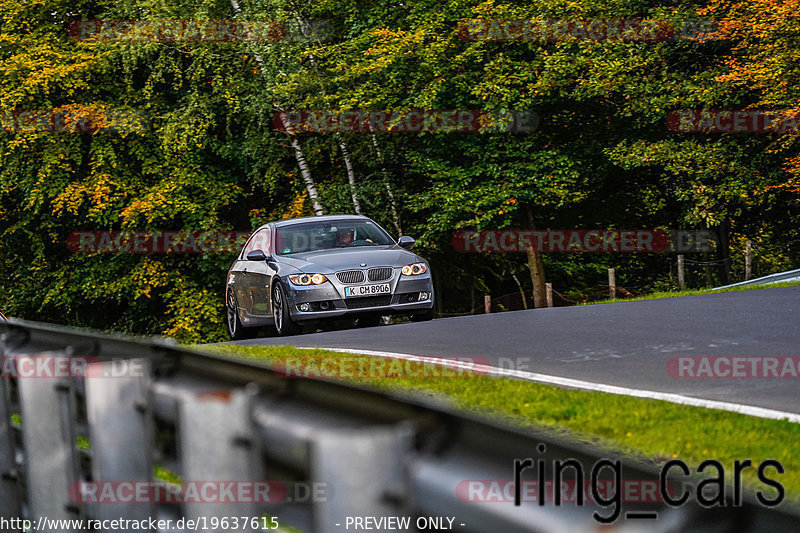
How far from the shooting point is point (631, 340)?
11.6m

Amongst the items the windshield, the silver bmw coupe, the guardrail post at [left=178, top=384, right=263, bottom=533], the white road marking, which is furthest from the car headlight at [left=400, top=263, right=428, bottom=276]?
the guardrail post at [left=178, top=384, right=263, bottom=533]

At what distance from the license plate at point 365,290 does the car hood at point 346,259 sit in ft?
0.92

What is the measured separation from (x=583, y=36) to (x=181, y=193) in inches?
508

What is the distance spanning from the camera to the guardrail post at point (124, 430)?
8.66 ft

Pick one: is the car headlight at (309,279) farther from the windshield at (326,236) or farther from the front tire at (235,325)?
the front tire at (235,325)

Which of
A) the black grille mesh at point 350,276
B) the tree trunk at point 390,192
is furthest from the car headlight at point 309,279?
the tree trunk at point 390,192

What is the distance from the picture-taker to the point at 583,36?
98.0 ft

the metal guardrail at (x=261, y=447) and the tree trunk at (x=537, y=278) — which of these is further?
the tree trunk at (x=537, y=278)

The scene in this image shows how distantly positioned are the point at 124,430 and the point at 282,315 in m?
13.2

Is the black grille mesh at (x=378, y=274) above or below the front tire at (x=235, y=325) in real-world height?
above

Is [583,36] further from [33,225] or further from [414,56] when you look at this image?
[33,225]

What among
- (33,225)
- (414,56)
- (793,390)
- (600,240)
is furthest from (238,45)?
(793,390)

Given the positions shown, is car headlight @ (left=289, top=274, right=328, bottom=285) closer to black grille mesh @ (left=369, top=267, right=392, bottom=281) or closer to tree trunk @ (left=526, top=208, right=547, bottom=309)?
black grille mesh @ (left=369, top=267, right=392, bottom=281)

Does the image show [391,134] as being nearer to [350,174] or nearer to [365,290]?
[350,174]
